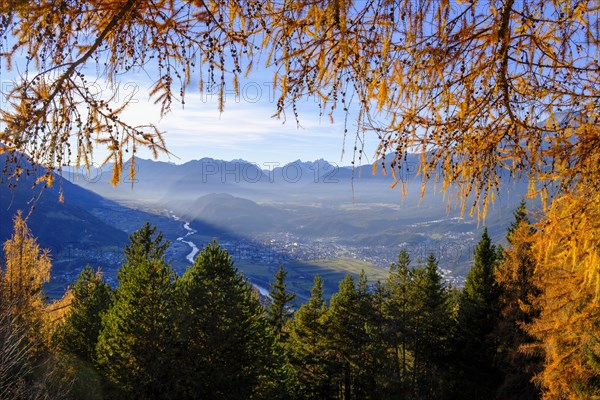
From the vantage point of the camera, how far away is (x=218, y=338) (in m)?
16.4

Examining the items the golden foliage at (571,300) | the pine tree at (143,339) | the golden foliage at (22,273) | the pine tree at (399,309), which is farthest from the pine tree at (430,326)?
the golden foliage at (22,273)

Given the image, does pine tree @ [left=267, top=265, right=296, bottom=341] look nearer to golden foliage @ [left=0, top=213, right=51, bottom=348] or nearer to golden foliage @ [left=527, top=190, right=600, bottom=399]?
golden foliage @ [left=0, top=213, right=51, bottom=348]

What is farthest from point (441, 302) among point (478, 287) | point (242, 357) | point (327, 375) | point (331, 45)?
point (331, 45)

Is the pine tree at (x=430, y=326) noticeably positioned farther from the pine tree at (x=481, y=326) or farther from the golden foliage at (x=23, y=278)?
the golden foliage at (x=23, y=278)

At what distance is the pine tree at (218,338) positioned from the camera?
16.2 meters

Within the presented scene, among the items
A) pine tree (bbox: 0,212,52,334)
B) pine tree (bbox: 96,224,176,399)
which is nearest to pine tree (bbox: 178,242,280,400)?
pine tree (bbox: 96,224,176,399)

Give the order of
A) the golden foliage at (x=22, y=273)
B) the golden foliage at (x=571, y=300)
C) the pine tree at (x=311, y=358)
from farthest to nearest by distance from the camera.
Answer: the pine tree at (x=311, y=358), the golden foliage at (x=22, y=273), the golden foliage at (x=571, y=300)

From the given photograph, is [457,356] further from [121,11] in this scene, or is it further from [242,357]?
[121,11]

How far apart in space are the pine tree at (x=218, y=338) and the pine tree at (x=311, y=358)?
26.4 ft

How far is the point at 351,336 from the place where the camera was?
24984 mm

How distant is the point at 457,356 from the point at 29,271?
2546cm

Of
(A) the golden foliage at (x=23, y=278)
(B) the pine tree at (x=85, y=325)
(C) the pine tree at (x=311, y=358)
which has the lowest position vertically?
(C) the pine tree at (x=311, y=358)

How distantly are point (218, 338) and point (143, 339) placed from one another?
2.91 metres

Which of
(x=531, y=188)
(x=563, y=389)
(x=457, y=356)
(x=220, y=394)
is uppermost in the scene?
(x=531, y=188)
